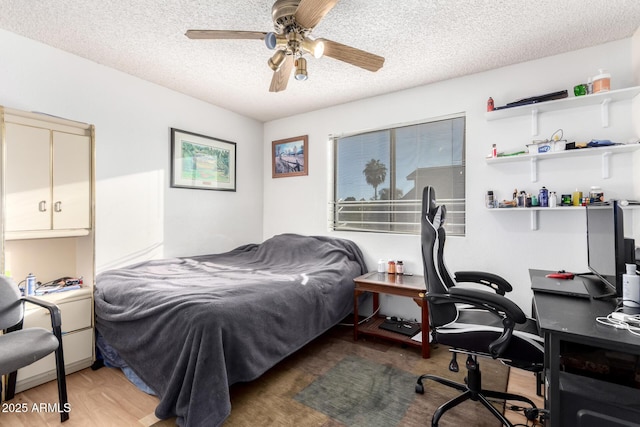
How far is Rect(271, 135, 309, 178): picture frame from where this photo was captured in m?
3.91

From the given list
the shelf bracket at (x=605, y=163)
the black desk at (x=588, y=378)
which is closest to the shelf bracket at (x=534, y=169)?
the shelf bracket at (x=605, y=163)

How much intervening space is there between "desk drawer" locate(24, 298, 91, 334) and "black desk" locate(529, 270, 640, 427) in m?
2.82

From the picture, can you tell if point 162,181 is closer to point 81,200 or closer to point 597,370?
point 81,200

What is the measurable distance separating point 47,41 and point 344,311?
329 cm

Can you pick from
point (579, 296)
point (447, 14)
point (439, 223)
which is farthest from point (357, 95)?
point (579, 296)

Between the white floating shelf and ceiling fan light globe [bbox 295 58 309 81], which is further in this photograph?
the white floating shelf

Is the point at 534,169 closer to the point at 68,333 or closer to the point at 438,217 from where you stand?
the point at 438,217

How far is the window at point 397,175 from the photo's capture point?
2988mm

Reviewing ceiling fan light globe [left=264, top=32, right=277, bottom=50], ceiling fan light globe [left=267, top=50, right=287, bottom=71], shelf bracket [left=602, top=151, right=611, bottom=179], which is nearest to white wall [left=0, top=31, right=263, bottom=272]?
ceiling fan light globe [left=267, top=50, right=287, bottom=71]

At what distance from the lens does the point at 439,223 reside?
1.85 m

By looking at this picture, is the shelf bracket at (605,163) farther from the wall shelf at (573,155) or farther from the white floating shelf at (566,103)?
the white floating shelf at (566,103)

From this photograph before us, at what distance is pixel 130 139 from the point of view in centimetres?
291

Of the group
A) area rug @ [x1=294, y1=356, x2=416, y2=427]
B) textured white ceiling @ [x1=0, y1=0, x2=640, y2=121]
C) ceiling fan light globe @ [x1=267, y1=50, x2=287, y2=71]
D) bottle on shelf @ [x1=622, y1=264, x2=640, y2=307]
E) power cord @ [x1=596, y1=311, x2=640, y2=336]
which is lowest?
area rug @ [x1=294, y1=356, x2=416, y2=427]

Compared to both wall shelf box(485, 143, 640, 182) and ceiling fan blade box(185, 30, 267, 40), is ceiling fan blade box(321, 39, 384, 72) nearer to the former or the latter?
ceiling fan blade box(185, 30, 267, 40)
